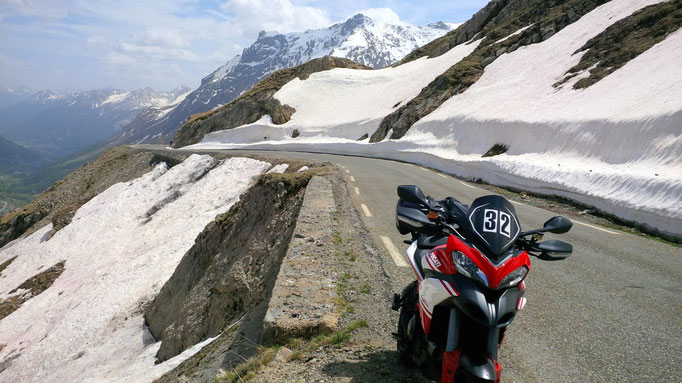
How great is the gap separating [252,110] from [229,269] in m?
50.4

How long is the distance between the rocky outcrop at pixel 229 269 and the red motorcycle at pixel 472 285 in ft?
16.3

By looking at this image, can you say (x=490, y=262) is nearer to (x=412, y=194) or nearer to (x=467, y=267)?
(x=467, y=267)

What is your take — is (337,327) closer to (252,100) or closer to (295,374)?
(295,374)

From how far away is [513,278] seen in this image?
2291 mm

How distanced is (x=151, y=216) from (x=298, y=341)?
2438 centimetres

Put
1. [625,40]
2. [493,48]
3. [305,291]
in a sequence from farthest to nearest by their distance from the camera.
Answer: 1. [493,48]
2. [625,40]
3. [305,291]

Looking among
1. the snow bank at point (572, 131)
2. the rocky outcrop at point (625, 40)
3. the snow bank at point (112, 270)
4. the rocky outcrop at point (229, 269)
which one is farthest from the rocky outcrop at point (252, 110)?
the rocky outcrop at point (229, 269)

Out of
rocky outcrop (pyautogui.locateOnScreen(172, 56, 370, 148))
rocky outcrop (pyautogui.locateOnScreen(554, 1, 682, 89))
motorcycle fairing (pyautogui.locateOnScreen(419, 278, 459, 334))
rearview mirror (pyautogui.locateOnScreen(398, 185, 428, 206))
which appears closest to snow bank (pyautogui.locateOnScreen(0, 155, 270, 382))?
motorcycle fairing (pyautogui.locateOnScreen(419, 278, 459, 334))

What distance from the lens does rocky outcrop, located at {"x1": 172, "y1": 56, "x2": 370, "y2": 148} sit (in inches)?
2199

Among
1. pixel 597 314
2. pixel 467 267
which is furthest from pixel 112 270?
pixel 467 267

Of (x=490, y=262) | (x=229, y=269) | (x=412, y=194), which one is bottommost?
(x=229, y=269)

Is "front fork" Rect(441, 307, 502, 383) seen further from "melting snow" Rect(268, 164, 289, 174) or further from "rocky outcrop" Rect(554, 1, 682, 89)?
"rocky outcrop" Rect(554, 1, 682, 89)

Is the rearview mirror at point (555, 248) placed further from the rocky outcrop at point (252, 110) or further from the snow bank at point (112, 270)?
the rocky outcrop at point (252, 110)

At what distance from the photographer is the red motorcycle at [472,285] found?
2227 mm
